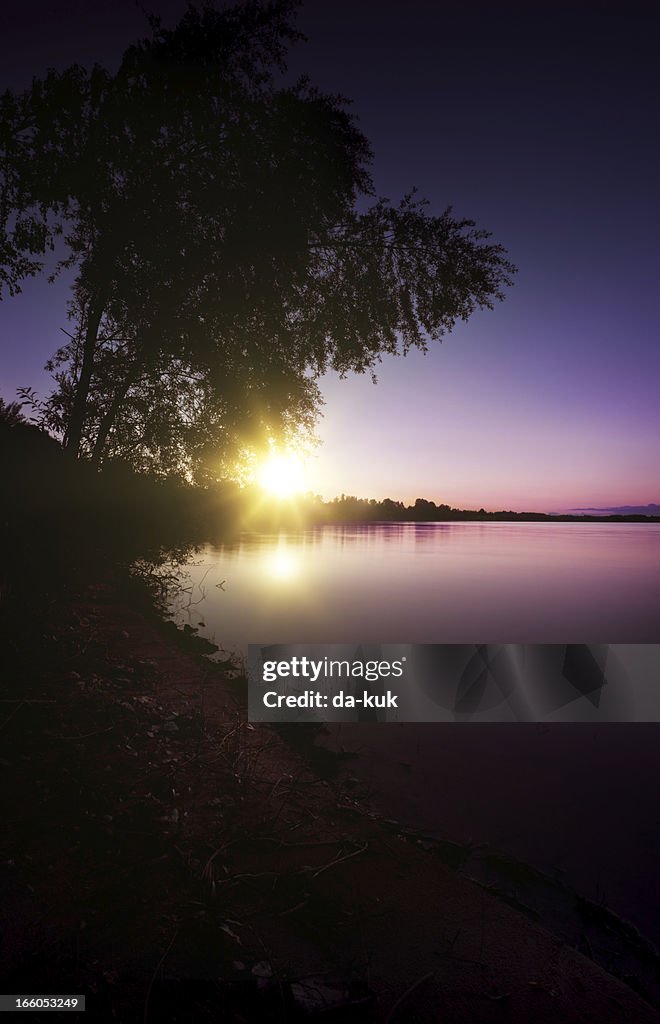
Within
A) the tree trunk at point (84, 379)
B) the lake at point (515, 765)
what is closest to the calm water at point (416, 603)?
the lake at point (515, 765)

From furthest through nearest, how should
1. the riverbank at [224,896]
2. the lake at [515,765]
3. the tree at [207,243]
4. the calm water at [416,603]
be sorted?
the calm water at [416,603]
the tree at [207,243]
the lake at [515,765]
the riverbank at [224,896]

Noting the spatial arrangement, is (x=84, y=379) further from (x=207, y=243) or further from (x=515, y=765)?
(x=515, y=765)

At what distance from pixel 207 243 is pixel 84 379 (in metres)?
4.27

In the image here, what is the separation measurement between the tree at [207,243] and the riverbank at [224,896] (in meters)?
7.53

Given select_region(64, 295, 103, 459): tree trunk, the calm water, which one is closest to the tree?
select_region(64, 295, 103, 459): tree trunk

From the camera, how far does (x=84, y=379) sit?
11180 mm

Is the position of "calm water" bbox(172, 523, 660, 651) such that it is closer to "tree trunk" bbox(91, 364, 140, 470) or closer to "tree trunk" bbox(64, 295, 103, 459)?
"tree trunk" bbox(91, 364, 140, 470)

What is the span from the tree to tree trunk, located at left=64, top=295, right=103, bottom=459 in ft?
0.14

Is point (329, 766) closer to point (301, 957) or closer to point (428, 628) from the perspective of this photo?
point (301, 957)

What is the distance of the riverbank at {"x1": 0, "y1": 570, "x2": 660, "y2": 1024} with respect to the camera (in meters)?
3.67

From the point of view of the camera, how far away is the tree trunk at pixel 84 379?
11203 mm

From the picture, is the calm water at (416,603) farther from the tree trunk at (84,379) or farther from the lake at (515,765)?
the tree trunk at (84,379)

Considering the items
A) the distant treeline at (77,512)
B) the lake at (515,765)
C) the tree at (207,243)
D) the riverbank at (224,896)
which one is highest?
the tree at (207,243)

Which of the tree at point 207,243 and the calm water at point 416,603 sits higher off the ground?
the tree at point 207,243
